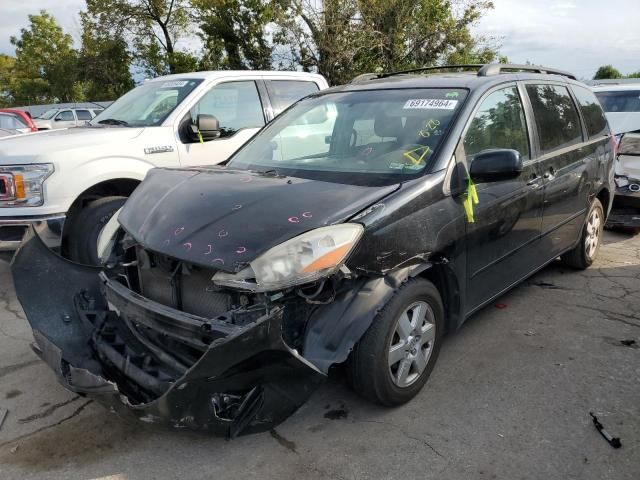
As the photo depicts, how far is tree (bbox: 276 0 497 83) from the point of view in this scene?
17969mm

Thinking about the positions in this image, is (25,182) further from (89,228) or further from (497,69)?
(497,69)

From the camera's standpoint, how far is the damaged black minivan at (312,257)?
93.6 inches

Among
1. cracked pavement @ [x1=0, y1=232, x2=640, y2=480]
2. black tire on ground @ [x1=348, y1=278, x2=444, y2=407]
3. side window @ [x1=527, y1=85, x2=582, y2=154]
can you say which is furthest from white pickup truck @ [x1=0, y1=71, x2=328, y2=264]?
side window @ [x1=527, y1=85, x2=582, y2=154]

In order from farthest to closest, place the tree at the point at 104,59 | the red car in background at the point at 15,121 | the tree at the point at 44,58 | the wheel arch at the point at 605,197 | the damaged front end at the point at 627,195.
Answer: the tree at the point at 44,58, the tree at the point at 104,59, the red car in background at the point at 15,121, the damaged front end at the point at 627,195, the wheel arch at the point at 605,197

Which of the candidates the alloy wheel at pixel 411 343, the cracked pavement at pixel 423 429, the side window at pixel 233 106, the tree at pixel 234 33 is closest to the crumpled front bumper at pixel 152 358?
the cracked pavement at pixel 423 429

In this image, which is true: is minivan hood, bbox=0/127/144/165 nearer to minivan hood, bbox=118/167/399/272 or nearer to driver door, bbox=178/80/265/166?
driver door, bbox=178/80/265/166

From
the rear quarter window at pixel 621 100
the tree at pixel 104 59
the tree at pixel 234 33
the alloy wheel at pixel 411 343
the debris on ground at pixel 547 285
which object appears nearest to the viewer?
the alloy wheel at pixel 411 343

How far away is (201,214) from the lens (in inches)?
108

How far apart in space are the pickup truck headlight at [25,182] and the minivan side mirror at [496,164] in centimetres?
349

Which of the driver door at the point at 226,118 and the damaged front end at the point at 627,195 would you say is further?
the damaged front end at the point at 627,195

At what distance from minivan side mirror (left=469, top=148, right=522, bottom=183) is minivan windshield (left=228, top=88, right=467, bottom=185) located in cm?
26

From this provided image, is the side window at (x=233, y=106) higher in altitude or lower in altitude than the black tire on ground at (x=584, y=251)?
higher

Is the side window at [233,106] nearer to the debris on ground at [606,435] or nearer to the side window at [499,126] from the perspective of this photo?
the side window at [499,126]

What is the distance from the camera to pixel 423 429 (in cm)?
282
